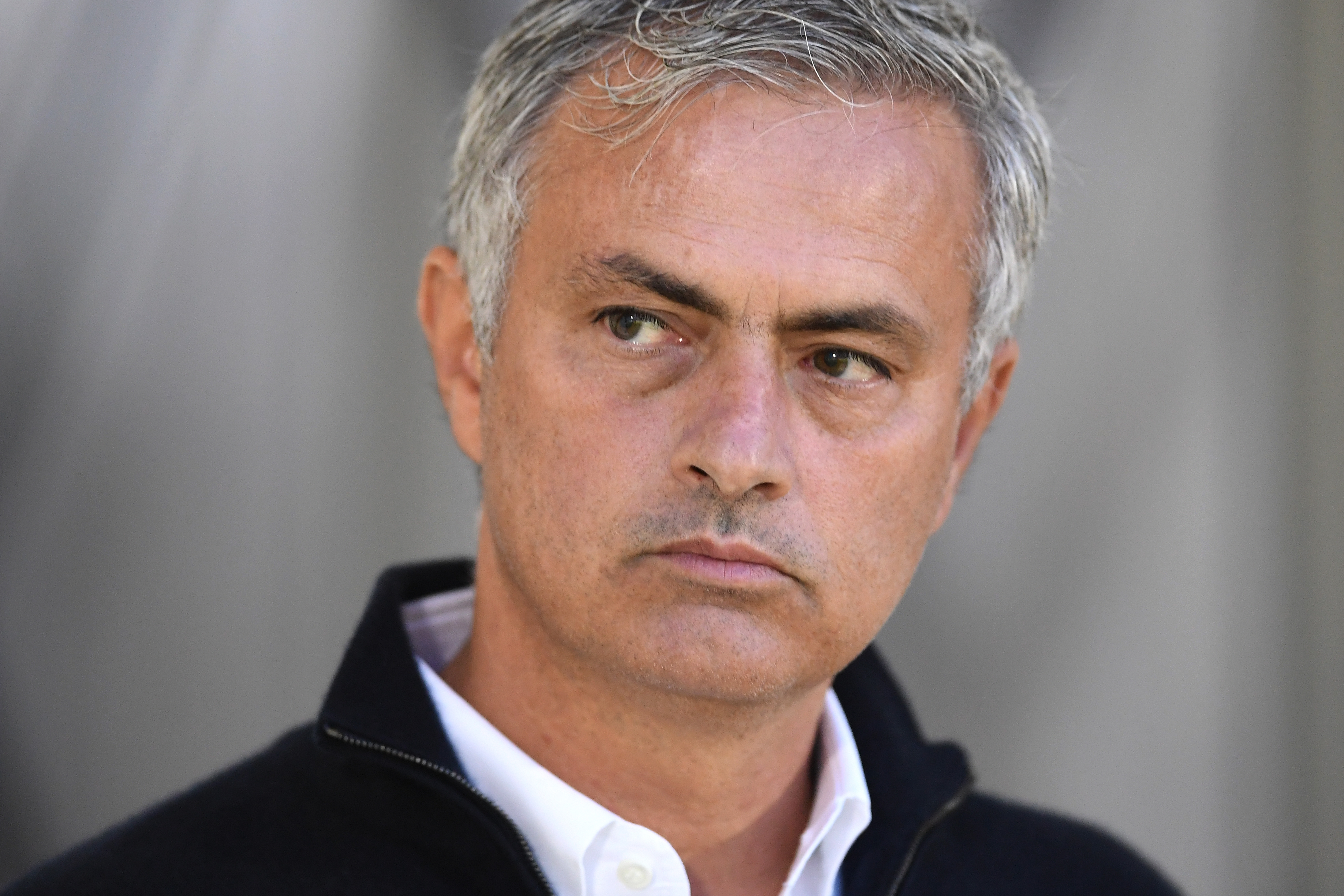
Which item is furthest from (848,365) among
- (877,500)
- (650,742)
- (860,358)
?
(650,742)

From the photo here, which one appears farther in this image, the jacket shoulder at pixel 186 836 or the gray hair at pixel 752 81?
the gray hair at pixel 752 81

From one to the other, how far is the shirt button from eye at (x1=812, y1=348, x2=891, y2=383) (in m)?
0.71

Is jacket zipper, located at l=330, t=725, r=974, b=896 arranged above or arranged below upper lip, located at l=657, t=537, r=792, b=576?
below

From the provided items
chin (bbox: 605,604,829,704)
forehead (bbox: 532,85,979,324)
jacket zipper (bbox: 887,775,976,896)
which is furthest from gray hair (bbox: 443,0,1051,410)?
jacket zipper (bbox: 887,775,976,896)

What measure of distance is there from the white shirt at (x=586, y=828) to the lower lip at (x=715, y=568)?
35 centimetres

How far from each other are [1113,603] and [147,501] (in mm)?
2311

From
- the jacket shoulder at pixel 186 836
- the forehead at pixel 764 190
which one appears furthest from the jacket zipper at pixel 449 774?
the forehead at pixel 764 190

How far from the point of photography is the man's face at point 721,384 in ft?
5.54

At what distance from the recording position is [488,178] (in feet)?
6.48

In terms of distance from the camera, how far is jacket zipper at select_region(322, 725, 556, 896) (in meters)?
1.62

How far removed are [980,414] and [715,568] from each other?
0.70 metres

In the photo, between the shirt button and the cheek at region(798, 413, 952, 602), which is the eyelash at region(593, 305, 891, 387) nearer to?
the cheek at region(798, 413, 952, 602)

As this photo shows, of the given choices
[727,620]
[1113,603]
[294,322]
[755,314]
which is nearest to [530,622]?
[727,620]

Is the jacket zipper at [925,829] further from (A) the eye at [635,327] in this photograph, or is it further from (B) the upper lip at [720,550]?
(A) the eye at [635,327]
